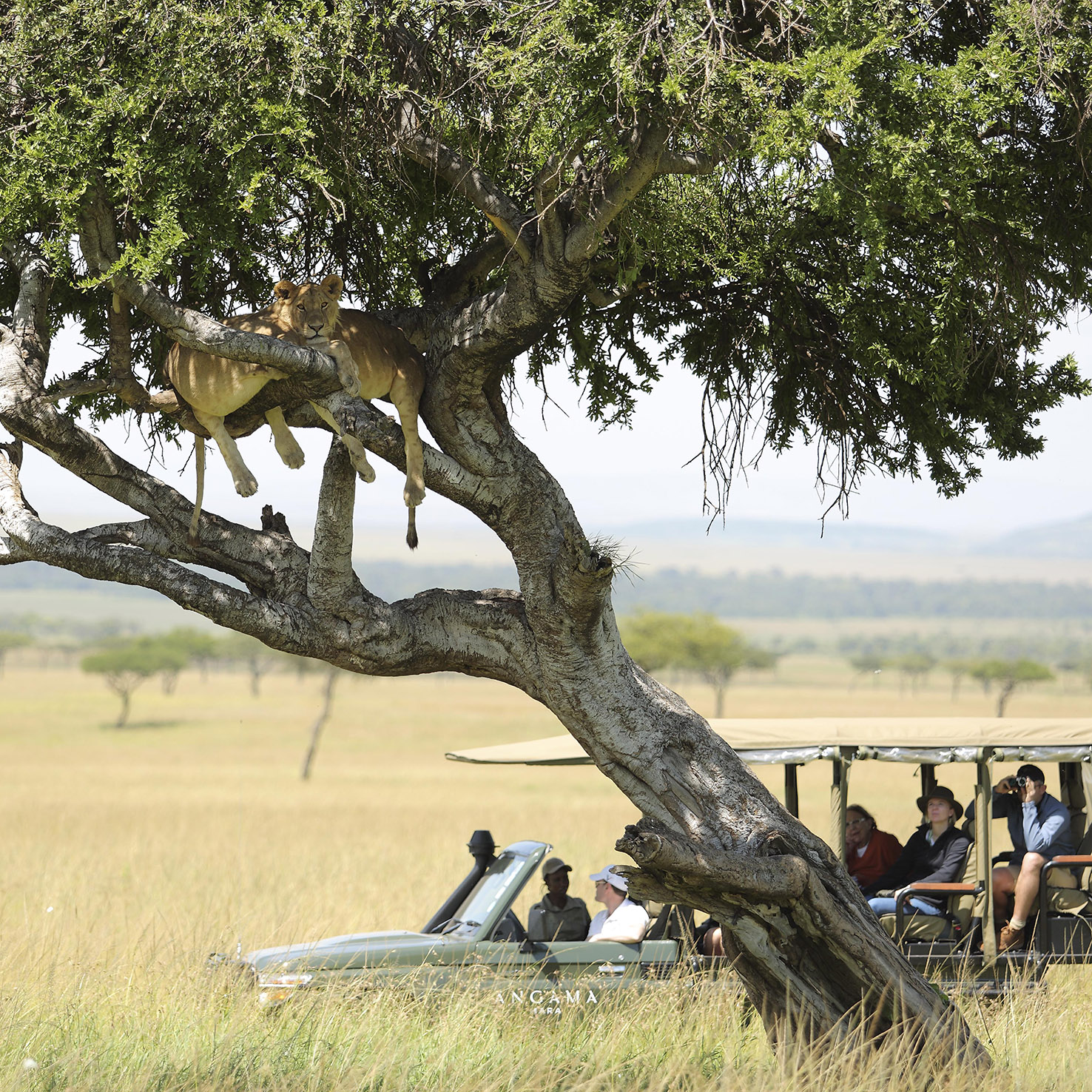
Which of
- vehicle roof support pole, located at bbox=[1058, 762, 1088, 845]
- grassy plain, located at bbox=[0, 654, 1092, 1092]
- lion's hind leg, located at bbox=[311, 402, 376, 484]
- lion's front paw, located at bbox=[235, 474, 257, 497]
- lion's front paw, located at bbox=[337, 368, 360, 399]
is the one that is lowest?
grassy plain, located at bbox=[0, 654, 1092, 1092]

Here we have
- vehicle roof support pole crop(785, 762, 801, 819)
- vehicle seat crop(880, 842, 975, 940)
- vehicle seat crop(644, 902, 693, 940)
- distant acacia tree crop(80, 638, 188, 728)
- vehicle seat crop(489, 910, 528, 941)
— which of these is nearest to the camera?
vehicle seat crop(489, 910, 528, 941)

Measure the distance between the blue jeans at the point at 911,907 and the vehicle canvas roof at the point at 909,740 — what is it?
39.8 inches

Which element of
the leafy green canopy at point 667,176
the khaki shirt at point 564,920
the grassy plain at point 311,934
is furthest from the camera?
the khaki shirt at point 564,920

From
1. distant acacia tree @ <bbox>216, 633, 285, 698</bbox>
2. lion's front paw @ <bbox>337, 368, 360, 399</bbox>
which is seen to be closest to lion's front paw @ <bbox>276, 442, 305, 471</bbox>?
lion's front paw @ <bbox>337, 368, 360, 399</bbox>

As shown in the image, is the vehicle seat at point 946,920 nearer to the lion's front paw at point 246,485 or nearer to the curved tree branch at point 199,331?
the lion's front paw at point 246,485

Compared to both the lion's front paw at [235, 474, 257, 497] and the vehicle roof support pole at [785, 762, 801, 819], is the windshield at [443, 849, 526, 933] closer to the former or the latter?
the vehicle roof support pole at [785, 762, 801, 819]

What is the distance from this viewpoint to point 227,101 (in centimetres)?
500

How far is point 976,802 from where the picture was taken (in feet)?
28.6

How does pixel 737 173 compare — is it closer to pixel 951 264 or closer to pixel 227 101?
pixel 951 264

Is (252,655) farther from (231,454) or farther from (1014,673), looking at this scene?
(231,454)

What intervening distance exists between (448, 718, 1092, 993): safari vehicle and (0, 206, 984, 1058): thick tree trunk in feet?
8.62

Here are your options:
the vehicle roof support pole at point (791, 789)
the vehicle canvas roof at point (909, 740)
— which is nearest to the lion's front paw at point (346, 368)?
the vehicle canvas roof at point (909, 740)

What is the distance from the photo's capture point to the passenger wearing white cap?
25.9 ft

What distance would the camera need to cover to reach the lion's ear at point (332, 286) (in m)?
5.45
